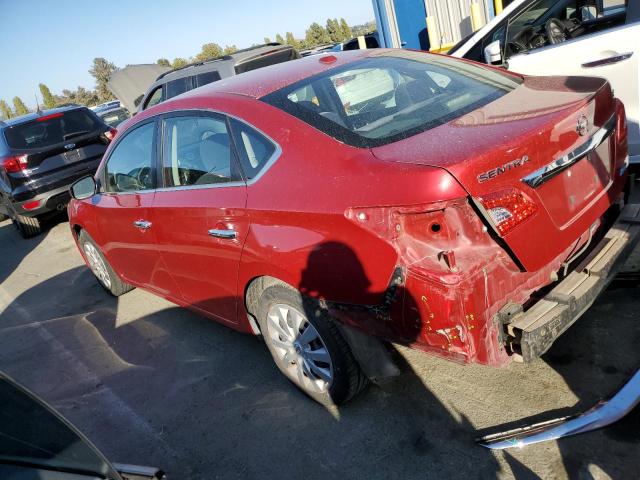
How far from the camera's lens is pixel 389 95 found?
9.62ft

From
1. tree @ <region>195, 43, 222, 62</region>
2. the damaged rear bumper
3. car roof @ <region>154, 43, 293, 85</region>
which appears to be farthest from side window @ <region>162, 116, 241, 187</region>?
tree @ <region>195, 43, 222, 62</region>

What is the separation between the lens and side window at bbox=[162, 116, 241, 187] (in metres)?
2.96

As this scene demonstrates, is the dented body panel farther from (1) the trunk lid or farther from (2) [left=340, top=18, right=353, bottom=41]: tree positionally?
(2) [left=340, top=18, right=353, bottom=41]: tree

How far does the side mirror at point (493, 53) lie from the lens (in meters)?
4.55

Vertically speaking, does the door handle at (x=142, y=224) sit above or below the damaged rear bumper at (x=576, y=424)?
above

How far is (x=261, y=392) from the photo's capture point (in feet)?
10.5

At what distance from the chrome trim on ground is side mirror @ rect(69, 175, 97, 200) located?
3585 mm

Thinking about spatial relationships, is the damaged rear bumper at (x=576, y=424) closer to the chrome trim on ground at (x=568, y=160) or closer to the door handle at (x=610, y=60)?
the chrome trim on ground at (x=568, y=160)

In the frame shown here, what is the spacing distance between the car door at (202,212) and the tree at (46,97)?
45.2 m

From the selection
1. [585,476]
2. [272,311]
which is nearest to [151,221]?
[272,311]

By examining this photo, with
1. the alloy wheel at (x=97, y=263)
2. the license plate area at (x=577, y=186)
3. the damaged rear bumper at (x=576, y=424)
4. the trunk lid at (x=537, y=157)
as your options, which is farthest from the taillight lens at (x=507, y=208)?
the alloy wheel at (x=97, y=263)

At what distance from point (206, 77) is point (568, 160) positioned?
692 cm

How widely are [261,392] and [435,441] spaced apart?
113cm

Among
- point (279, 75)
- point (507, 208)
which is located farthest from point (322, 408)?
point (279, 75)
